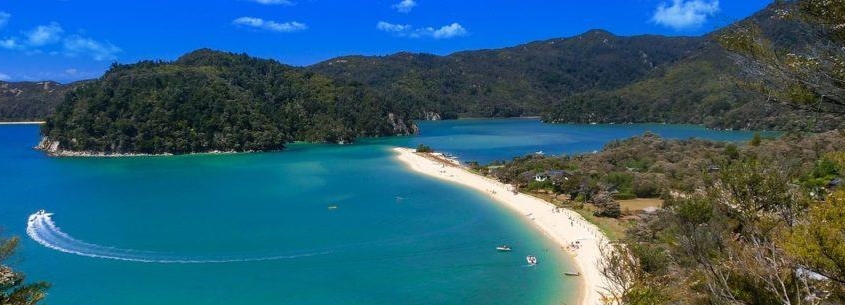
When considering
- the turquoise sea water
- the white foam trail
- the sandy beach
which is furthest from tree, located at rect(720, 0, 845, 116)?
the white foam trail

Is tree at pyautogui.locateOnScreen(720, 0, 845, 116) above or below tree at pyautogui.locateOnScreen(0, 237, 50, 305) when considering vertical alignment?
above

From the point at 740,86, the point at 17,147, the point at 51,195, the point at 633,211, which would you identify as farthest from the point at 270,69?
the point at 740,86

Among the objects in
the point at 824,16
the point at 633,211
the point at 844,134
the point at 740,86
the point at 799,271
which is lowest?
the point at 633,211

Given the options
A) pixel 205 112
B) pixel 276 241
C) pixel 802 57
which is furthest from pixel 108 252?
pixel 205 112

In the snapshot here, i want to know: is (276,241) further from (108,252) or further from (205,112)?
(205,112)

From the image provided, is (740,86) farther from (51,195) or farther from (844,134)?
(51,195)

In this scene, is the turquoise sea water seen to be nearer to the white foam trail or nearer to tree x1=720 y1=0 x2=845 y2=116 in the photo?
the white foam trail

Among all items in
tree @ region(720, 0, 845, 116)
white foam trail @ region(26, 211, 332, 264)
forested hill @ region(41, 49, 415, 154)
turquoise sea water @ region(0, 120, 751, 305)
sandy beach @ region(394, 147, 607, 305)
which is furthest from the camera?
forested hill @ region(41, 49, 415, 154)

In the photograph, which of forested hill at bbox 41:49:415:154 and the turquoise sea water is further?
forested hill at bbox 41:49:415:154

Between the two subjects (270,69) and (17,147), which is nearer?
(17,147)
